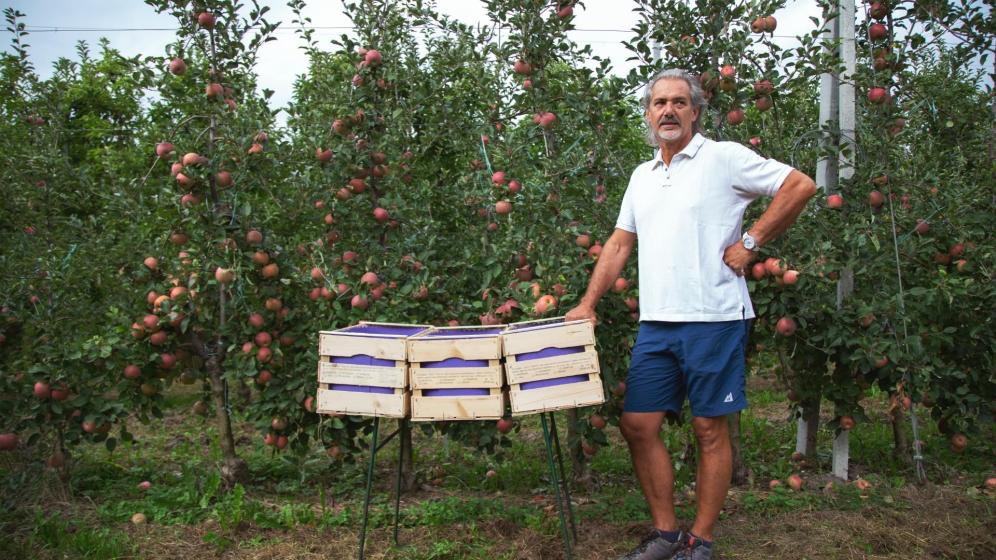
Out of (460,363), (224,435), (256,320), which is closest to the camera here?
(460,363)

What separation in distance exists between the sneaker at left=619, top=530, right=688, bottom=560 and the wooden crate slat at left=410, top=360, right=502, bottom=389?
0.82 meters

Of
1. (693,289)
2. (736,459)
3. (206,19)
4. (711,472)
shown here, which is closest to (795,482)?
(736,459)

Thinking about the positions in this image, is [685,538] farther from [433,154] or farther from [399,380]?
[433,154]

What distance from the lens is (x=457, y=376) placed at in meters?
2.70

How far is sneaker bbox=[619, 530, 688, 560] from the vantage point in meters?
2.76

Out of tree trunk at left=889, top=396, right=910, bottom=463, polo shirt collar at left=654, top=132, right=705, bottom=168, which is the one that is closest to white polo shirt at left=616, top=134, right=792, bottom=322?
polo shirt collar at left=654, top=132, right=705, bottom=168

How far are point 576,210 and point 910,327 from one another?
67.5 inches

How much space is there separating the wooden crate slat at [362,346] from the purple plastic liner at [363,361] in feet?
0.05

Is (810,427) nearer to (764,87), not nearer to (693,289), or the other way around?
(764,87)

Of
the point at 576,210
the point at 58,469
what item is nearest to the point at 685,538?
the point at 576,210

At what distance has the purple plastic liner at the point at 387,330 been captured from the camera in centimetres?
296

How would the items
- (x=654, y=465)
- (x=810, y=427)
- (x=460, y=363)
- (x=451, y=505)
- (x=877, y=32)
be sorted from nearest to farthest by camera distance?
(x=460, y=363) → (x=654, y=465) → (x=451, y=505) → (x=877, y=32) → (x=810, y=427)

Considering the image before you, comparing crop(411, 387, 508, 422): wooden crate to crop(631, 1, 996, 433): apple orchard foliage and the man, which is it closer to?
the man

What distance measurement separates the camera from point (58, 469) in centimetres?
390
